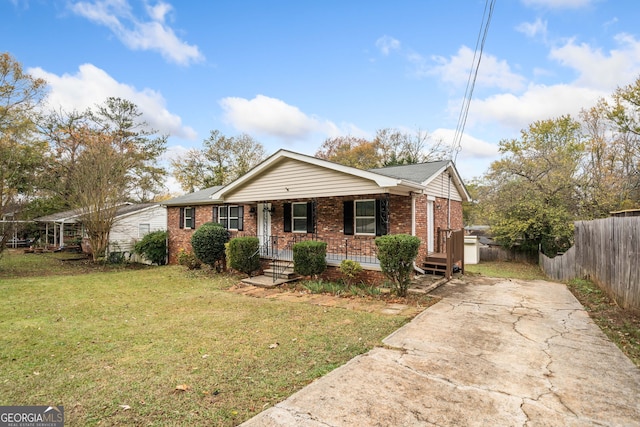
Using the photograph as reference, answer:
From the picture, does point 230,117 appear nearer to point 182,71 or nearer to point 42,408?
point 182,71

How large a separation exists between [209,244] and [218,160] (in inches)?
840

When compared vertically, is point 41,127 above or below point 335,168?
above

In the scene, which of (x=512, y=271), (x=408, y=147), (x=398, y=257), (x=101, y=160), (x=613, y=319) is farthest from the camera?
(x=408, y=147)

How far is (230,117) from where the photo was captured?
2288 cm

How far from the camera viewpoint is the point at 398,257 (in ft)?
24.3

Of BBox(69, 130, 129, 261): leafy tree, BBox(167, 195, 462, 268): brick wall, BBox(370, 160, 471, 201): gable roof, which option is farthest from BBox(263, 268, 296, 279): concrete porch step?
BBox(69, 130, 129, 261): leafy tree

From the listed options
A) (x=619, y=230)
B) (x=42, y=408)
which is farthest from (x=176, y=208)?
(x=619, y=230)

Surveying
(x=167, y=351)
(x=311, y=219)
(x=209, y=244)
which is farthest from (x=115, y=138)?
(x=167, y=351)

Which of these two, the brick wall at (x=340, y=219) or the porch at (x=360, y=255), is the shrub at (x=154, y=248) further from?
the porch at (x=360, y=255)

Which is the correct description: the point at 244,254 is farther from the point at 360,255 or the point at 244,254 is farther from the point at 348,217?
the point at 360,255

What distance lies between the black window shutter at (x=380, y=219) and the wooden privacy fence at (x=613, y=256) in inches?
208

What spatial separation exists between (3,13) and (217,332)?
1486 cm

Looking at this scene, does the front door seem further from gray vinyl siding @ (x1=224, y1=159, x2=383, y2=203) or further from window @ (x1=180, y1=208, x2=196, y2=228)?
window @ (x1=180, y1=208, x2=196, y2=228)

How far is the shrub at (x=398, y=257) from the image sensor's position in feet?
24.2
